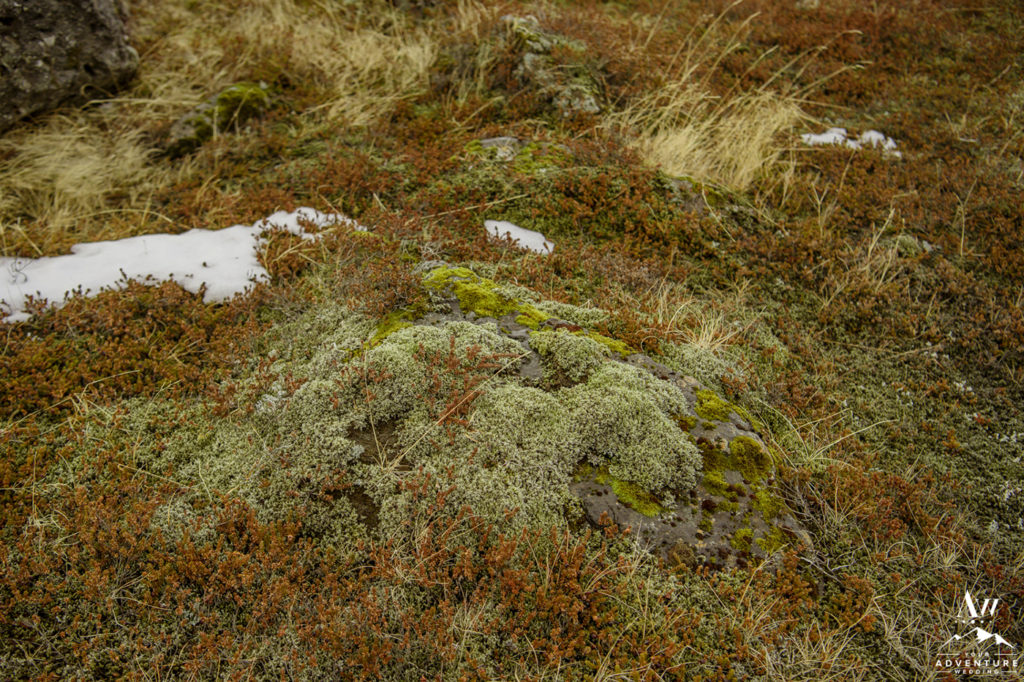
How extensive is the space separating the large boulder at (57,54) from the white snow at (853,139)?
32.3 ft

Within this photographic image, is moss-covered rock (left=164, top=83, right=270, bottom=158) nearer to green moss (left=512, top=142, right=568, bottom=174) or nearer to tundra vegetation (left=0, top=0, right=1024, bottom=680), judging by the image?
tundra vegetation (left=0, top=0, right=1024, bottom=680)

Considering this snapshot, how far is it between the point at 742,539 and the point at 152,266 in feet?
19.3

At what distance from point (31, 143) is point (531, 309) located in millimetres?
6826

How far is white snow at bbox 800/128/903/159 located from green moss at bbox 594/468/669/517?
21.5 ft

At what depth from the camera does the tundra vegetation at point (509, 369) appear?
10.4 ft

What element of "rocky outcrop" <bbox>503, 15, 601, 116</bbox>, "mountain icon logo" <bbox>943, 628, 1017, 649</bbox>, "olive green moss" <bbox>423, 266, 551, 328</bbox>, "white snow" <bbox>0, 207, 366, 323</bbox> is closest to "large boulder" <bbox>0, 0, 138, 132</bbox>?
"white snow" <bbox>0, 207, 366, 323</bbox>

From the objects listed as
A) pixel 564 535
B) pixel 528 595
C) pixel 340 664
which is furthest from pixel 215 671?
pixel 564 535

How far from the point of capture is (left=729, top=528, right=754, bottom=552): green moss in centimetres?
349

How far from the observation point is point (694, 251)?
6.27m

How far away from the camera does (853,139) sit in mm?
7961

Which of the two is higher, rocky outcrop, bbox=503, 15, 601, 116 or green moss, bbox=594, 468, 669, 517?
rocky outcrop, bbox=503, 15, 601, 116

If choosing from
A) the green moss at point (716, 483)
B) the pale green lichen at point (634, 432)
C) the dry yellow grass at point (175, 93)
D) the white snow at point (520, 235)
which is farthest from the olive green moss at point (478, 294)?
the dry yellow grass at point (175, 93)

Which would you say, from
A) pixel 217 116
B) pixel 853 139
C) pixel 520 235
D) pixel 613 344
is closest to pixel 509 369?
pixel 613 344

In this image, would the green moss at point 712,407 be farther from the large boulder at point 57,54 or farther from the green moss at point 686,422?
the large boulder at point 57,54
